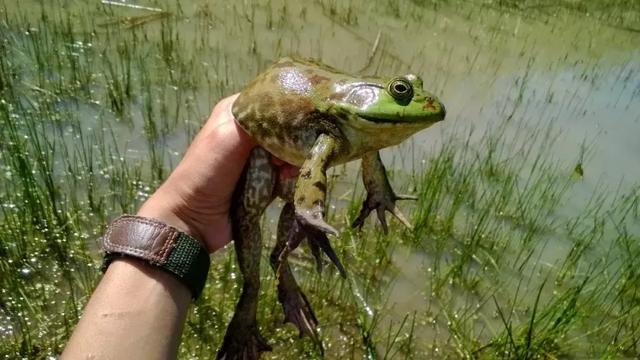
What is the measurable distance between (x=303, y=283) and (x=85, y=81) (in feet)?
9.60

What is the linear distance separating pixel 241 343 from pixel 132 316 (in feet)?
2.27

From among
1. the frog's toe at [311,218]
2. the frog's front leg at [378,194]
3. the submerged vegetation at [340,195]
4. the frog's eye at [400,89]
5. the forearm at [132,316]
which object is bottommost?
the submerged vegetation at [340,195]

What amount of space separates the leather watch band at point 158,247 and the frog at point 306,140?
0.28 m

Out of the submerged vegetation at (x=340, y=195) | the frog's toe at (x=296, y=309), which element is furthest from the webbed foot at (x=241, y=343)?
the submerged vegetation at (x=340, y=195)

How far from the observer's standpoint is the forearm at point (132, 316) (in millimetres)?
1948

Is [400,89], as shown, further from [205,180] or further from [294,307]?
[294,307]

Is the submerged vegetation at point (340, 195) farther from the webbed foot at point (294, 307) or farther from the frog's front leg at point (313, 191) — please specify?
the frog's front leg at point (313, 191)

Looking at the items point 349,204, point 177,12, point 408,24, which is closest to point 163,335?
point 349,204

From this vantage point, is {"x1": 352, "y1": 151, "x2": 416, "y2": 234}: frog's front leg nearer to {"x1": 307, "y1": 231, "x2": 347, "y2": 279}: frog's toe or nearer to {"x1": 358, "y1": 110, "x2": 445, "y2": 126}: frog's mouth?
{"x1": 358, "y1": 110, "x2": 445, "y2": 126}: frog's mouth

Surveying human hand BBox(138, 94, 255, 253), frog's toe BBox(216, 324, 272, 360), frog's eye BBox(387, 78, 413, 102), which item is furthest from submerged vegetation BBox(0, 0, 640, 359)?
frog's eye BBox(387, 78, 413, 102)

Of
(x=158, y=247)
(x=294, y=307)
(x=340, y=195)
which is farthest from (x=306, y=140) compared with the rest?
(x=340, y=195)

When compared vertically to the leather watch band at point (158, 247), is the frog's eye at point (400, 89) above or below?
above

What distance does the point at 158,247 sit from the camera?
7.32ft

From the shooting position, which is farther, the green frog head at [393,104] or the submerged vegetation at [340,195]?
the submerged vegetation at [340,195]
